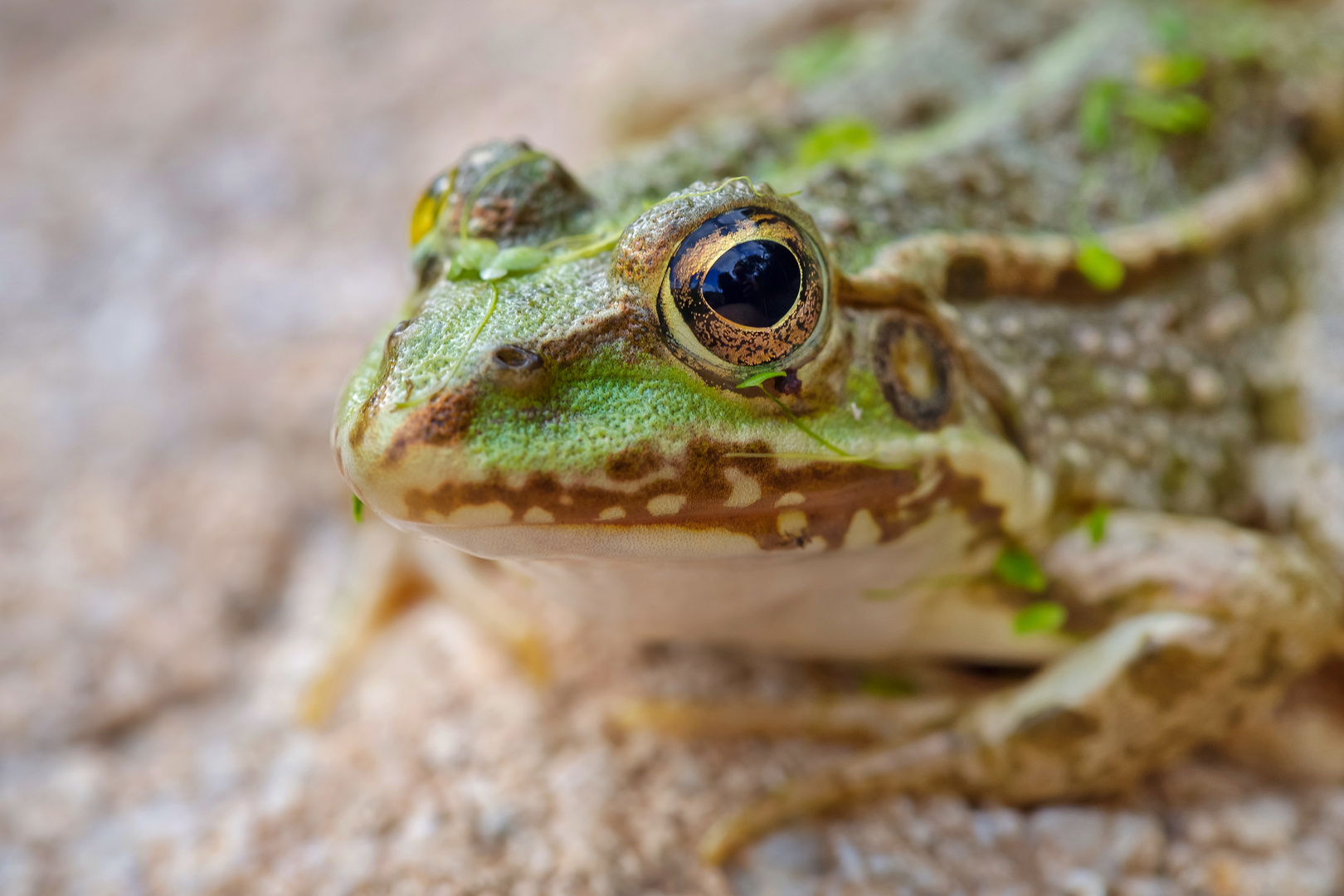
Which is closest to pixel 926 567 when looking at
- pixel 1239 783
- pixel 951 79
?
pixel 1239 783

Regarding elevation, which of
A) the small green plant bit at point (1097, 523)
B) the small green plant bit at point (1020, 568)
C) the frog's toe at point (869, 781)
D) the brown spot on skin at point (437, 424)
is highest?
the brown spot on skin at point (437, 424)

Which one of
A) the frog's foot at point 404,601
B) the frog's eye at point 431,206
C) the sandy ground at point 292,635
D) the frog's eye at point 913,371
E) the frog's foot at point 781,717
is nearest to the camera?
the frog's eye at point 913,371

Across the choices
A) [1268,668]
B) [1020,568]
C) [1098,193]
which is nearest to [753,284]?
[1020,568]

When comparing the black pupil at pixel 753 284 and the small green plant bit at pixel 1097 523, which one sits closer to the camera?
the black pupil at pixel 753 284

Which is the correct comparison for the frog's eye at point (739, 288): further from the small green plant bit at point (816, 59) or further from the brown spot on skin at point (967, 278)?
the small green plant bit at point (816, 59)

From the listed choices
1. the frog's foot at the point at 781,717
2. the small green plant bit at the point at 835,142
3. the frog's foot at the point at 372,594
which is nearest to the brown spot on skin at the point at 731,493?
the frog's foot at the point at 781,717

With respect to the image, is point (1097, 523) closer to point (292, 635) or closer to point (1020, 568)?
point (1020, 568)

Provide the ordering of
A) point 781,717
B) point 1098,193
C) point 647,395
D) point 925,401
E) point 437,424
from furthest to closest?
1. point 1098,193
2. point 781,717
3. point 925,401
4. point 647,395
5. point 437,424

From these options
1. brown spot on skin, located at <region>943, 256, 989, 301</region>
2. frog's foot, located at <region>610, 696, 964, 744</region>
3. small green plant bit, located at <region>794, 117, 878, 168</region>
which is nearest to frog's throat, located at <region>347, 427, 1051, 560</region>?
brown spot on skin, located at <region>943, 256, 989, 301</region>

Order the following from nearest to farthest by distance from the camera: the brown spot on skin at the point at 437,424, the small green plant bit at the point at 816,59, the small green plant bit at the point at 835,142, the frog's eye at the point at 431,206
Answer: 1. the brown spot on skin at the point at 437,424
2. the frog's eye at the point at 431,206
3. the small green plant bit at the point at 835,142
4. the small green plant bit at the point at 816,59

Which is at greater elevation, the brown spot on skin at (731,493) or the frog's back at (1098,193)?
the frog's back at (1098,193)
